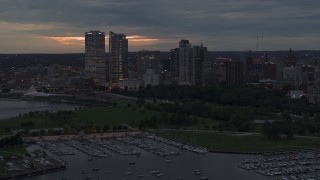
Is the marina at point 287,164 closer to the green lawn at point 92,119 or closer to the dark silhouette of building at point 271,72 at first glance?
the green lawn at point 92,119

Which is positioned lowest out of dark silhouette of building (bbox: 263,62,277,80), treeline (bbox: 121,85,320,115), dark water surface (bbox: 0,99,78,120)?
dark water surface (bbox: 0,99,78,120)

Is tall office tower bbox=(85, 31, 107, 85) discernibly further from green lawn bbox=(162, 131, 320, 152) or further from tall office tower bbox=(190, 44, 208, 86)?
green lawn bbox=(162, 131, 320, 152)

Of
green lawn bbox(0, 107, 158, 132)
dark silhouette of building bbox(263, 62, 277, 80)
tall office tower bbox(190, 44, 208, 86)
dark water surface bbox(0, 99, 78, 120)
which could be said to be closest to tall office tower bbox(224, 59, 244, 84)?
tall office tower bbox(190, 44, 208, 86)

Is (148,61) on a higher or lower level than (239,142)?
higher

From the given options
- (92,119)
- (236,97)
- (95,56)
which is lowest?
(92,119)

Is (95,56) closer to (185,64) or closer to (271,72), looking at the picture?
(185,64)

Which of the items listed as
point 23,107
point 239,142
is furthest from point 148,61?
point 239,142
